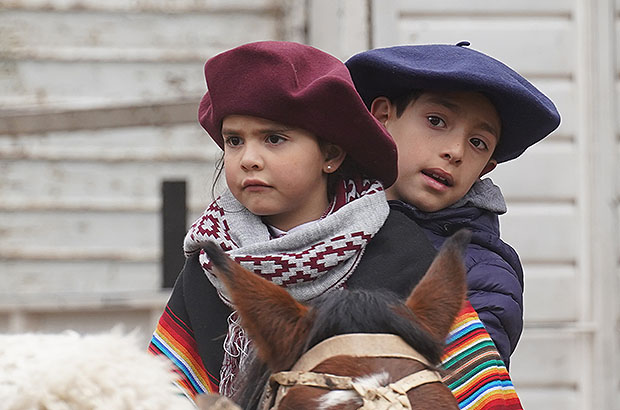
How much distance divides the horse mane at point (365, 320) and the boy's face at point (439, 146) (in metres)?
0.74

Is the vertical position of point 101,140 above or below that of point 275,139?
below

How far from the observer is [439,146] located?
2.15m

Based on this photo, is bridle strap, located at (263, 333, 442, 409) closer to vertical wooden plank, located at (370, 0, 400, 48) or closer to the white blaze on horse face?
the white blaze on horse face

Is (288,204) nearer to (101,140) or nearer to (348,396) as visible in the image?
(348,396)

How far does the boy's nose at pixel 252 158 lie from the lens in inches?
74.7

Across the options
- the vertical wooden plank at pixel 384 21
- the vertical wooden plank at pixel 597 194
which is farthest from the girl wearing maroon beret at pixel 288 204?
the vertical wooden plank at pixel 597 194

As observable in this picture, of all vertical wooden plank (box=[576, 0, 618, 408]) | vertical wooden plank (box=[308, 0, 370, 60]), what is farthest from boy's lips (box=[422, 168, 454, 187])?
vertical wooden plank (box=[576, 0, 618, 408])

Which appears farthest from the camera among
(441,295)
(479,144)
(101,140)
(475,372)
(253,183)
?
(101,140)

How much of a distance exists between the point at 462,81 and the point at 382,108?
0.23m

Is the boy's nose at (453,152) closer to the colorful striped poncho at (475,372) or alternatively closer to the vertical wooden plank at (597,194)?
the colorful striped poncho at (475,372)

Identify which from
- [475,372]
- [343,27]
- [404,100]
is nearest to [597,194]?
[343,27]

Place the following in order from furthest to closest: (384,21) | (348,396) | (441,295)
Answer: (384,21)
(441,295)
(348,396)

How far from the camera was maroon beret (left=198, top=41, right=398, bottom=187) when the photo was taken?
188cm

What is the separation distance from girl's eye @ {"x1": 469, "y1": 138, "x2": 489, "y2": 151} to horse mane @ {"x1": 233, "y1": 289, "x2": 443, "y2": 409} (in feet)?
2.71
